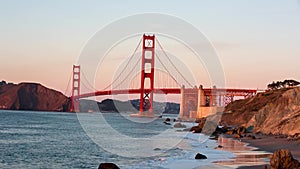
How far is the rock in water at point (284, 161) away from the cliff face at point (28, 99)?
126050 mm

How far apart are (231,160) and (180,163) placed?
72.1 inches

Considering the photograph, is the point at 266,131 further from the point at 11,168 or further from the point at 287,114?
the point at 11,168

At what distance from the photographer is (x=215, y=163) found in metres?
16.3

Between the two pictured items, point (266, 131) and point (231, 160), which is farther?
point (266, 131)

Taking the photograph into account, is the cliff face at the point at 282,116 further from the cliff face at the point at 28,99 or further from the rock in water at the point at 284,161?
the cliff face at the point at 28,99

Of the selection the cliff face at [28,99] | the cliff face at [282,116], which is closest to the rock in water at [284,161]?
the cliff face at [282,116]

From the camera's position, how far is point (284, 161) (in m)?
12.5

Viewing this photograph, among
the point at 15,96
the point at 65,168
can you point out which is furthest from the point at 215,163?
the point at 15,96

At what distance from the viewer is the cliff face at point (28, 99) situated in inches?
5413

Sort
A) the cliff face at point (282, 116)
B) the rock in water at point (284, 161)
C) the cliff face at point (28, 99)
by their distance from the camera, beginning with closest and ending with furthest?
the rock in water at point (284, 161) < the cliff face at point (282, 116) < the cliff face at point (28, 99)

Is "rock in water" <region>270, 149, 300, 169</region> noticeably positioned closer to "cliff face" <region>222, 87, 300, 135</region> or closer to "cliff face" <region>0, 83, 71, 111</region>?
"cliff face" <region>222, 87, 300, 135</region>

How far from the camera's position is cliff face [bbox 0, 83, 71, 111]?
13750 centimetres

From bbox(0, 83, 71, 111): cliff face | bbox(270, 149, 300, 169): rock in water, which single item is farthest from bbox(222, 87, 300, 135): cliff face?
bbox(0, 83, 71, 111): cliff face

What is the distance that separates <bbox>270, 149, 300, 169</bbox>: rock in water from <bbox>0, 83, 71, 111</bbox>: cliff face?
126050mm
